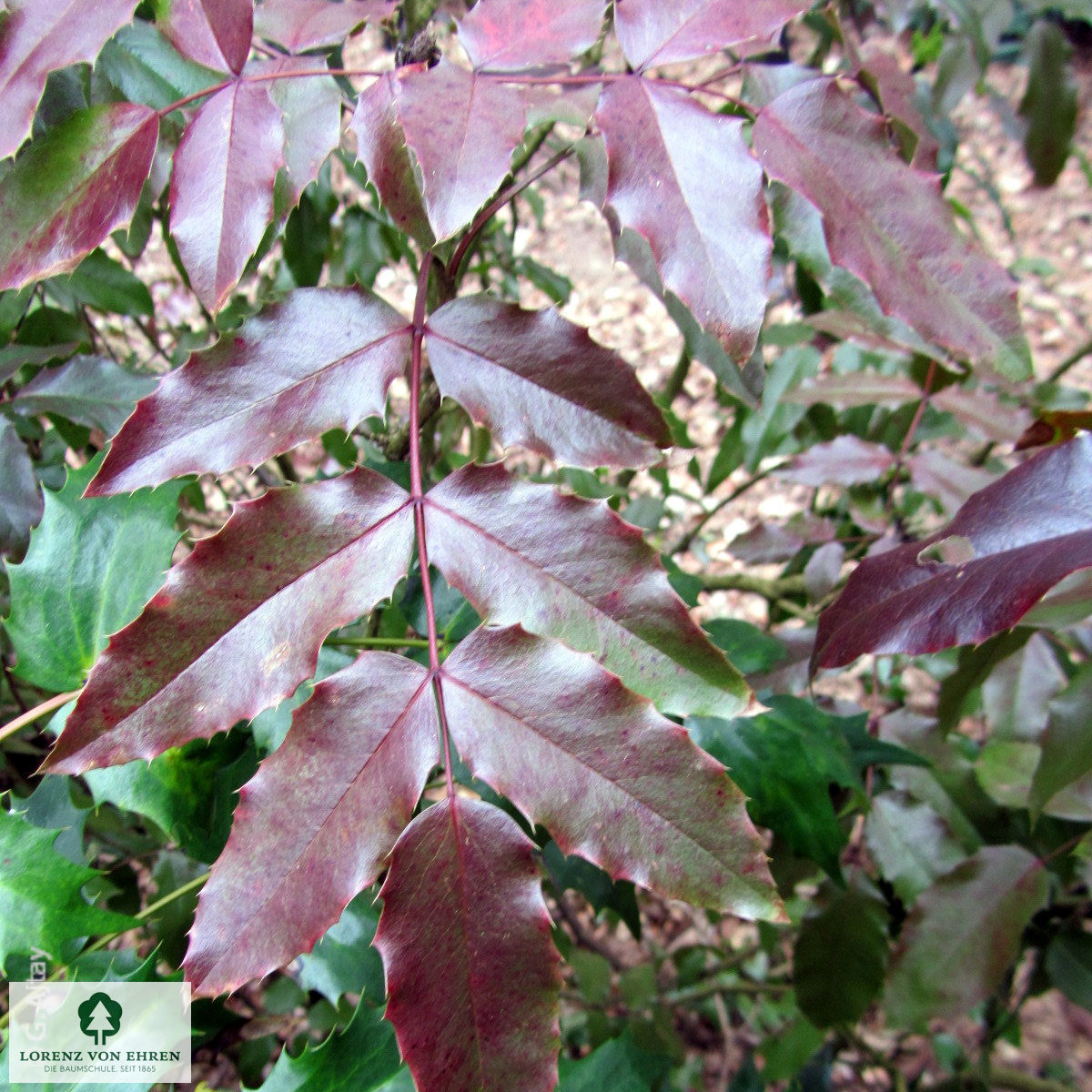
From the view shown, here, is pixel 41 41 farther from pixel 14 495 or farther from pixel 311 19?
pixel 14 495

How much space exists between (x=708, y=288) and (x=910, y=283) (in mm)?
125

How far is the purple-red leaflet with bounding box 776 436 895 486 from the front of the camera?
37.5 inches

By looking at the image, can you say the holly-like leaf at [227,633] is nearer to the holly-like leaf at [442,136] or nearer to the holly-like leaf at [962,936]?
the holly-like leaf at [442,136]

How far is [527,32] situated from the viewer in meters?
0.50

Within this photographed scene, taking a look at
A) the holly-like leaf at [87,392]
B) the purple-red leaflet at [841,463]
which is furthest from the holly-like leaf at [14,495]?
the purple-red leaflet at [841,463]

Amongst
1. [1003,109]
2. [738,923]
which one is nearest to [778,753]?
[738,923]

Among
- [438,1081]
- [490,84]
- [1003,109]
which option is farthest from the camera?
[1003,109]

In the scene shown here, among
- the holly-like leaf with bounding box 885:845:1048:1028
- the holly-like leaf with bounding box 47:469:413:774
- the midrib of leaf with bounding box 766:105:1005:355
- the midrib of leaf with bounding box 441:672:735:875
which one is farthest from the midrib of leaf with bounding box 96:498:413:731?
the holly-like leaf with bounding box 885:845:1048:1028

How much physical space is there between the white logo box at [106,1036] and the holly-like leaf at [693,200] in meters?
0.55

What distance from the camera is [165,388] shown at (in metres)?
0.47

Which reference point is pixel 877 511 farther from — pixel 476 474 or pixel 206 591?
pixel 206 591

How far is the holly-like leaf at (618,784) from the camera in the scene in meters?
0.39

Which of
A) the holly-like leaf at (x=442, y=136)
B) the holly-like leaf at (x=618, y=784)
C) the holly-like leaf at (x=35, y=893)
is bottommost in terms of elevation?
the holly-like leaf at (x=35, y=893)

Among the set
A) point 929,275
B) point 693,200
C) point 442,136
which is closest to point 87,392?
point 442,136
